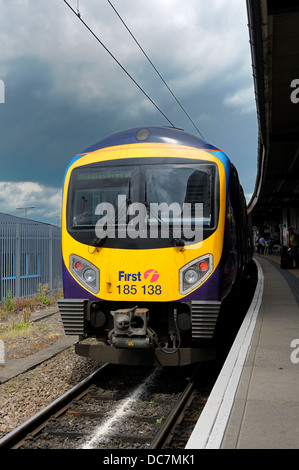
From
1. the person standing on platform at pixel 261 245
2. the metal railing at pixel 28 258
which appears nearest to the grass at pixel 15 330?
the metal railing at pixel 28 258

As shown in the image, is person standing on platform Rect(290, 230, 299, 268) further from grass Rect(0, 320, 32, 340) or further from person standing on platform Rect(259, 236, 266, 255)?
person standing on platform Rect(259, 236, 266, 255)

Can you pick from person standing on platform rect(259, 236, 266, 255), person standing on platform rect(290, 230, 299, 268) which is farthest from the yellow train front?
person standing on platform rect(259, 236, 266, 255)

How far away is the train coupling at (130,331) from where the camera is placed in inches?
230

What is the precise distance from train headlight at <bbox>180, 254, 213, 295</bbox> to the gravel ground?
93.9 inches

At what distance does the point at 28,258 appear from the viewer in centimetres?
1540

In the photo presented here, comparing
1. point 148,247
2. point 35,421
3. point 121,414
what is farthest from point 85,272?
point 35,421

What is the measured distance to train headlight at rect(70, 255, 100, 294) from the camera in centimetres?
629

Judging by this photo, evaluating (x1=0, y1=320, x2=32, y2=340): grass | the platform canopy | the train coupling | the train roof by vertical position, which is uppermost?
the platform canopy

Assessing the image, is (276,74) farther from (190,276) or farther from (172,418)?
(172,418)

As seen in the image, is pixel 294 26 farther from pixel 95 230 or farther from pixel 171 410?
pixel 171 410

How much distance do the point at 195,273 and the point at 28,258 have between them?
10429 mm
